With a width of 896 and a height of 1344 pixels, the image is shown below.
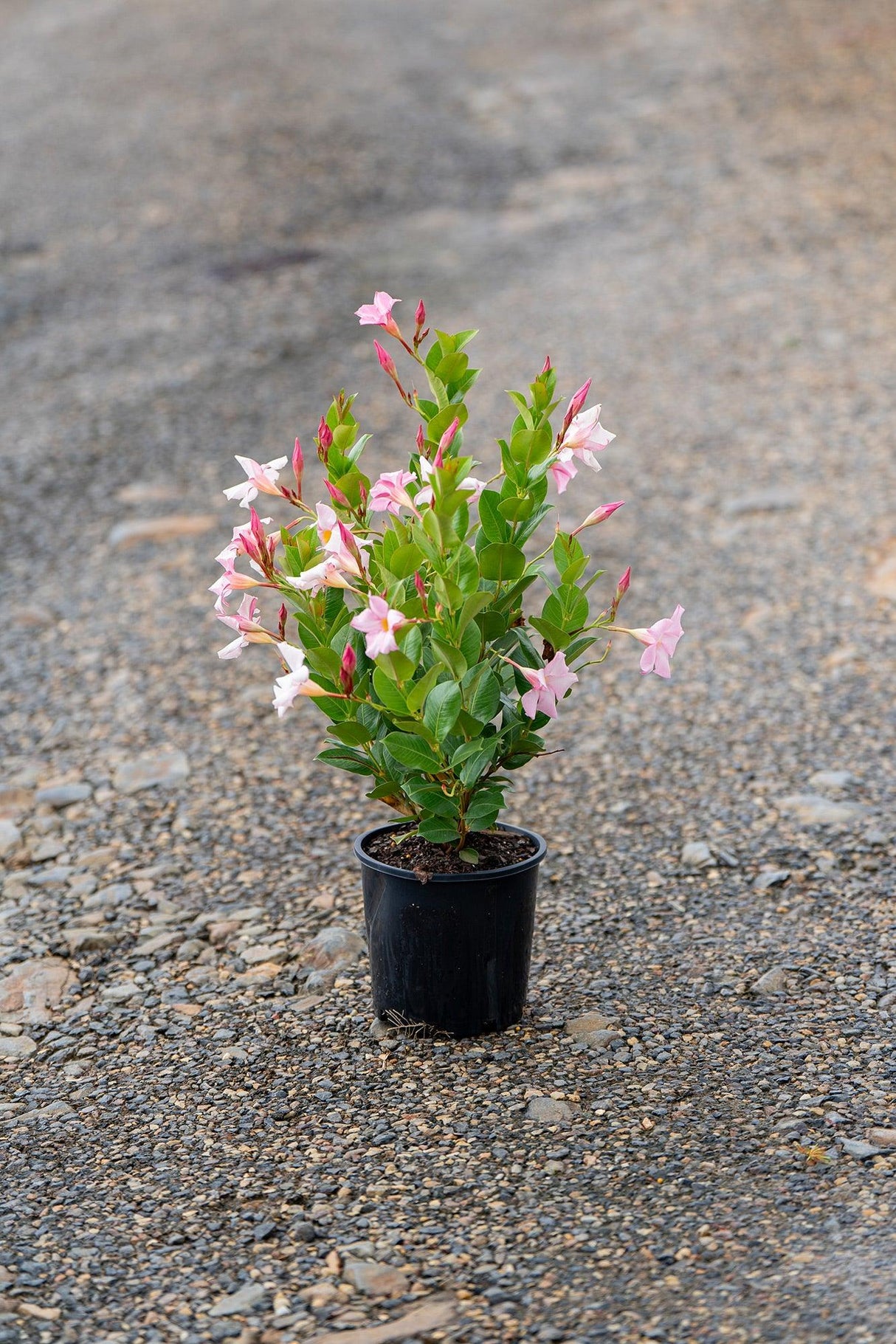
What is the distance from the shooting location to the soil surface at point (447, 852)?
2.57 metres

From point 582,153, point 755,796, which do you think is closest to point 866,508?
point 755,796

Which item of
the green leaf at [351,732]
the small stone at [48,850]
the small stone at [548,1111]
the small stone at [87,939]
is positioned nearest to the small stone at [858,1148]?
the small stone at [548,1111]

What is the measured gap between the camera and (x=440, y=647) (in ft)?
7.67

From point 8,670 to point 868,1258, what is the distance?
140 inches

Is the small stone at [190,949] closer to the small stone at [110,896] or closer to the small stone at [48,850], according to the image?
the small stone at [110,896]

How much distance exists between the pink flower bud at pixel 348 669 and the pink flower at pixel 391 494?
0.95ft

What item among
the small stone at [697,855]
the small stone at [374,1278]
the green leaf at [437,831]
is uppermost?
the green leaf at [437,831]

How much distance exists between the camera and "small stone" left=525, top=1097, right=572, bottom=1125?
2398mm

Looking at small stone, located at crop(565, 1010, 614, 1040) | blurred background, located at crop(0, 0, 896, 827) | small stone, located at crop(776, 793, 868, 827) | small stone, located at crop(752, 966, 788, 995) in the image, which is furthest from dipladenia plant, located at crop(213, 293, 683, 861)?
blurred background, located at crop(0, 0, 896, 827)

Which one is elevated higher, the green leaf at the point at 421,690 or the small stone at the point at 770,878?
the green leaf at the point at 421,690

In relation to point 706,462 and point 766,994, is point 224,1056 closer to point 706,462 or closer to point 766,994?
point 766,994

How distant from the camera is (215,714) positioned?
428 cm

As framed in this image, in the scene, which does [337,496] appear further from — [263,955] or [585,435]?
[263,955]

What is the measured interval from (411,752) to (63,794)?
1.80 metres
